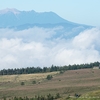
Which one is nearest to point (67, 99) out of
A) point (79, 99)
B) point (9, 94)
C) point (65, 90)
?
point (79, 99)

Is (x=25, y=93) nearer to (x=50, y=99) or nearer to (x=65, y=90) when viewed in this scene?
(x=65, y=90)

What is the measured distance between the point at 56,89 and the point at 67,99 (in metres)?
69.1

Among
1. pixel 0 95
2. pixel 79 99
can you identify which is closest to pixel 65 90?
pixel 0 95

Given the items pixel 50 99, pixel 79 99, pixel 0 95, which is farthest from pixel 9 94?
pixel 79 99

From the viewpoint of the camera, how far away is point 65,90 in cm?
18938

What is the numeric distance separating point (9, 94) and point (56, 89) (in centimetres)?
2762

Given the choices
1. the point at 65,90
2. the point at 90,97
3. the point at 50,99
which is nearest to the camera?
the point at 90,97

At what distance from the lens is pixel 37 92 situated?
19850 centimetres

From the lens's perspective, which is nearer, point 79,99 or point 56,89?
point 79,99

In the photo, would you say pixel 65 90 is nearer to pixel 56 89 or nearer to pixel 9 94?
pixel 56 89

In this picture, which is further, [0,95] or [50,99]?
[0,95]

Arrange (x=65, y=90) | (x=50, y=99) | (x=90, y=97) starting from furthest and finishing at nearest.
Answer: (x=65, y=90) → (x=50, y=99) → (x=90, y=97)

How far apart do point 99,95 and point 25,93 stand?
7830 cm

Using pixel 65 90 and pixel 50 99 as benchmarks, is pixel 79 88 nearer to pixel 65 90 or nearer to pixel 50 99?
pixel 65 90
